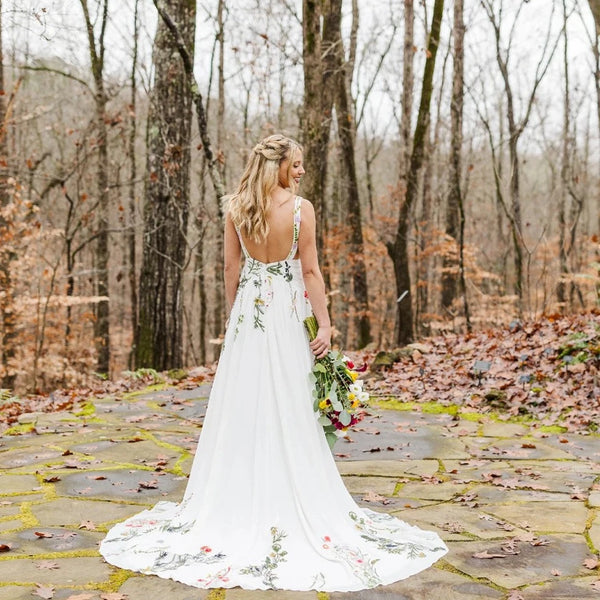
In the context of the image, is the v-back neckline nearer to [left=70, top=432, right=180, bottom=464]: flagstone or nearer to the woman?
the woman

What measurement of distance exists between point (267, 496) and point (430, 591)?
1033mm

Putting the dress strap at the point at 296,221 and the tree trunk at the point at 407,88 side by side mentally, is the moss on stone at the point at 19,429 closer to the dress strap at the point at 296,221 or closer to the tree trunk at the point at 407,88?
the dress strap at the point at 296,221

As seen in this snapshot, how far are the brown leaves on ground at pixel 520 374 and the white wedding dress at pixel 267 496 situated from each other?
3.30 metres

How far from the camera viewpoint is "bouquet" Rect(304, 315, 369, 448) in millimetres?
3870

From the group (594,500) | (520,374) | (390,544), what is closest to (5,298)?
(520,374)

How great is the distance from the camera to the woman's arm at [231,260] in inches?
162

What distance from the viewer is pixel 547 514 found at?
174 inches

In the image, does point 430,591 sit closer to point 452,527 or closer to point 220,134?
point 452,527

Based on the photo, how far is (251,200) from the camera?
3.88 m

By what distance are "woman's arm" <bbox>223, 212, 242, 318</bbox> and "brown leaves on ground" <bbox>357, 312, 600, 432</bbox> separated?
375 centimetres

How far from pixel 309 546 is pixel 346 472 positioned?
2075 mm

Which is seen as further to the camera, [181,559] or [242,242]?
[242,242]

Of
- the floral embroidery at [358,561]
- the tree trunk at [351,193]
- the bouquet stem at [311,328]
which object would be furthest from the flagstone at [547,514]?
the tree trunk at [351,193]

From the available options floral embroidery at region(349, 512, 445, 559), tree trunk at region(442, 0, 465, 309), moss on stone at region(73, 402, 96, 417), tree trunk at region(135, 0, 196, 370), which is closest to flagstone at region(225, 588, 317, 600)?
floral embroidery at region(349, 512, 445, 559)
